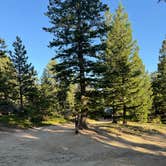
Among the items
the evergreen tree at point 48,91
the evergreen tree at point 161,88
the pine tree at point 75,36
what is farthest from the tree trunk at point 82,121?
the evergreen tree at point 161,88

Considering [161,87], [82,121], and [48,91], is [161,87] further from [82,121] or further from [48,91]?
[82,121]

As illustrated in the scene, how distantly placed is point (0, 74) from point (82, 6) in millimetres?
17892

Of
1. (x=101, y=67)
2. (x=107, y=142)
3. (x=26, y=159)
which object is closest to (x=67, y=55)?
(x=101, y=67)

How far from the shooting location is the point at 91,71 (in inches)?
917

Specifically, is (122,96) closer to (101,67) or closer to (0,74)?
(101,67)

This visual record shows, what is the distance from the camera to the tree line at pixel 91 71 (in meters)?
23.2

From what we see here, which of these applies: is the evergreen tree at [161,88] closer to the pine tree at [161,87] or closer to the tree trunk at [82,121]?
the pine tree at [161,87]

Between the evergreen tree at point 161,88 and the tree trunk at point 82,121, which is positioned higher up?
the evergreen tree at point 161,88

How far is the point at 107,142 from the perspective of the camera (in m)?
18.9

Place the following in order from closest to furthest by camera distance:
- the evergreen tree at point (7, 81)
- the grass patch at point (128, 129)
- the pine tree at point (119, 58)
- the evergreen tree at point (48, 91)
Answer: the grass patch at point (128, 129) < the pine tree at point (119, 58) < the evergreen tree at point (7, 81) < the evergreen tree at point (48, 91)

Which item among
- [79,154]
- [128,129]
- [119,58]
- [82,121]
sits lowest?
[79,154]

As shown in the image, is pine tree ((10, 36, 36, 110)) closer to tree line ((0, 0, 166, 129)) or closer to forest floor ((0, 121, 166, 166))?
tree line ((0, 0, 166, 129))

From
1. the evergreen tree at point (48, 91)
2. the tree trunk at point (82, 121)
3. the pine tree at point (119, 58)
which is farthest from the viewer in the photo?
the evergreen tree at point (48, 91)

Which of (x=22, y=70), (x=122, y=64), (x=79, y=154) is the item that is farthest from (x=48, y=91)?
(x=79, y=154)
